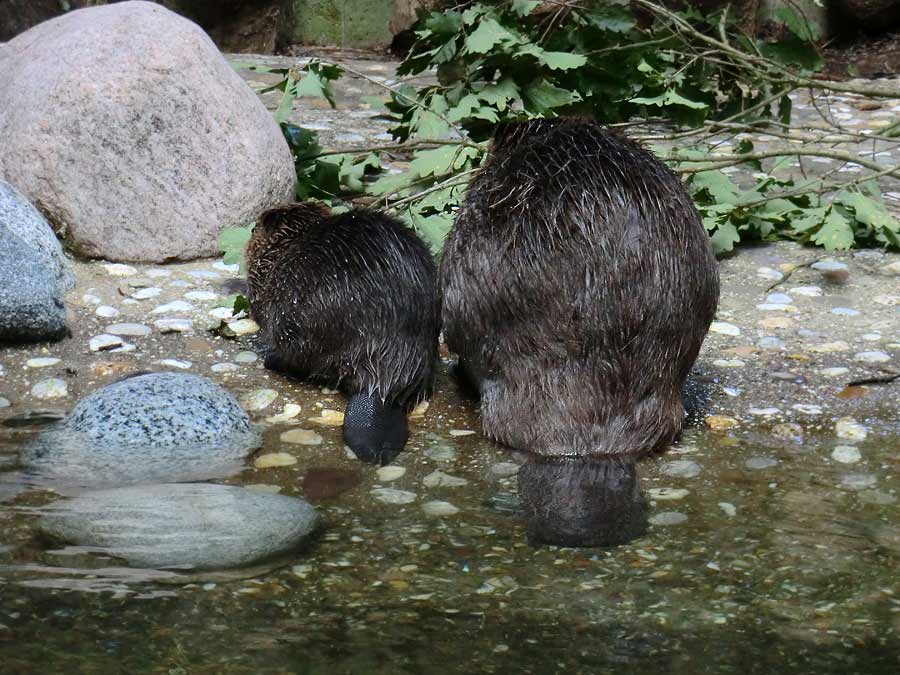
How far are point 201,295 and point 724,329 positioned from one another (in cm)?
234

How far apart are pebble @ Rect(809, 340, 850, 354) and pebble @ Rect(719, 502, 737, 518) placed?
4.71 feet

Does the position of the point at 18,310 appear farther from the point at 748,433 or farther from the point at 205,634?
the point at 748,433

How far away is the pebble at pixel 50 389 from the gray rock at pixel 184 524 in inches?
39.0

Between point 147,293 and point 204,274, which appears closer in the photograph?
point 147,293

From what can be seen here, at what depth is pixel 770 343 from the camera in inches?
201

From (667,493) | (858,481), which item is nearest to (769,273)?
(858,481)

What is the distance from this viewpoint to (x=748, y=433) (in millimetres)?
4391

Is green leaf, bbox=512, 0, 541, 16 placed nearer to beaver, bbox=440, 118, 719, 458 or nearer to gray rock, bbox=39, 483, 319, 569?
beaver, bbox=440, 118, 719, 458

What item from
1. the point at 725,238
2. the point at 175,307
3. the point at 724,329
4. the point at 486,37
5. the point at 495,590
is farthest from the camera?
the point at 486,37

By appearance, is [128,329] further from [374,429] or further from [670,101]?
[670,101]

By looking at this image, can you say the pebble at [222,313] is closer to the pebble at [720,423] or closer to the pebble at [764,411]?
the pebble at [720,423]

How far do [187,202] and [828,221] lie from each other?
10.1 ft

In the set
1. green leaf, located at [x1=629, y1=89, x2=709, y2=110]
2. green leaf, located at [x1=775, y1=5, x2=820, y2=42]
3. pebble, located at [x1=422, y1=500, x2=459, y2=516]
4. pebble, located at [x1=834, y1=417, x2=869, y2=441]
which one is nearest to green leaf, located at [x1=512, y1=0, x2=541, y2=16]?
green leaf, located at [x1=629, y1=89, x2=709, y2=110]

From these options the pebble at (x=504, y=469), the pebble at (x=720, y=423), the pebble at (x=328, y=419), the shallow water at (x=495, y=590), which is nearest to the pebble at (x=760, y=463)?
the shallow water at (x=495, y=590)
